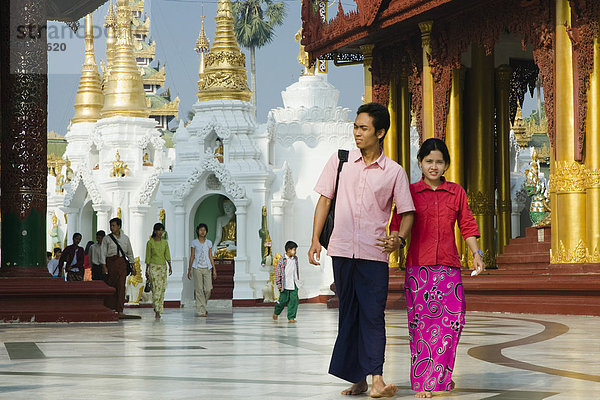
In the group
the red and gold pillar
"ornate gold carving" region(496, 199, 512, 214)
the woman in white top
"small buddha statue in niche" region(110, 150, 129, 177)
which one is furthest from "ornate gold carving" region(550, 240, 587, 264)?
"small buddha statue in niche" region(110, 150, 129, 177)

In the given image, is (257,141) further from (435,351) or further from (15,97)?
(435,351)

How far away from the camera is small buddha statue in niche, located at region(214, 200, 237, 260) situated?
29.3 m

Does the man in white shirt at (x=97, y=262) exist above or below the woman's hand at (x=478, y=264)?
below

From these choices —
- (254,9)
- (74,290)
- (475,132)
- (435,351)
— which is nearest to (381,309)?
(435,351)

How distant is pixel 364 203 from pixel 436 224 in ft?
1.45

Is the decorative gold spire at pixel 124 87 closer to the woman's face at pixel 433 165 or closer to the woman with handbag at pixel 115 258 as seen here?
the woman with handbag at pixel 115 258

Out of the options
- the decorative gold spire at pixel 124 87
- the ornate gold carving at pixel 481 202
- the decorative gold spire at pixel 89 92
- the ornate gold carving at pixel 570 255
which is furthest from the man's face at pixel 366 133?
the decorative gold spire at pixel 89 92

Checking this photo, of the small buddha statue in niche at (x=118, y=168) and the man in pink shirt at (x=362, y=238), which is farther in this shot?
the small buddha statue in niche at (x=118, y=168)

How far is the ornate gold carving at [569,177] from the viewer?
15672 mm

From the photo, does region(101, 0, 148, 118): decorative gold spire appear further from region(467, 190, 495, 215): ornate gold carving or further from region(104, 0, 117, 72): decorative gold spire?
region(467, 190, 495, 215): ornate gold carving

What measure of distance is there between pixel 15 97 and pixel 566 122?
7.56m

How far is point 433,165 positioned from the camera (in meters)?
6.58

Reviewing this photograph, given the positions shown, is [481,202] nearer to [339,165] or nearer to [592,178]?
[592,178]

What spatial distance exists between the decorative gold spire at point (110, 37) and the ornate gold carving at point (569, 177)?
1027 inches
